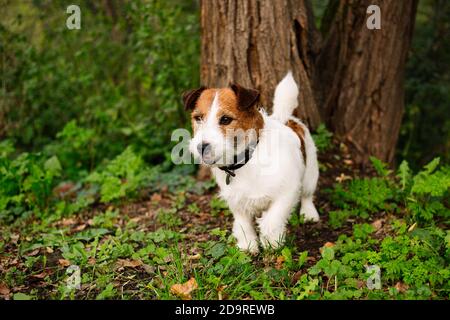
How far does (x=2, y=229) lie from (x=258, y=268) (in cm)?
292

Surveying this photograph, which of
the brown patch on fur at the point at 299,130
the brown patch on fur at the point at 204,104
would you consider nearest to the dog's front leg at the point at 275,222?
the brown patch on fur at the point at 299,130

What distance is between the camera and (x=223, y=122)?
11.8ft

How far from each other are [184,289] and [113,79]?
5211 mm

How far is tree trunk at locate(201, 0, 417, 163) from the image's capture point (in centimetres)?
513

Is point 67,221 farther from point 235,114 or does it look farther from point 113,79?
point 113,79

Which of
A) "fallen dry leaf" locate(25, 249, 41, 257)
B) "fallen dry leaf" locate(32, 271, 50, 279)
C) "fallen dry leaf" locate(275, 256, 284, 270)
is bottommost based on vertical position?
"fallen dry leaf" locate(25, 249, 41, 257)

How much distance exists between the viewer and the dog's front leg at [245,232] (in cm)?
407

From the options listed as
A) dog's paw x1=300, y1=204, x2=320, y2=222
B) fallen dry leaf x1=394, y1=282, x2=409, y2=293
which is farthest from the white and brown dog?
fallen dry leaf x1=394, y1=282, x2=409, y2=293

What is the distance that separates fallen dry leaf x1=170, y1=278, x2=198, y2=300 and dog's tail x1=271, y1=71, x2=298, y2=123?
189 cm

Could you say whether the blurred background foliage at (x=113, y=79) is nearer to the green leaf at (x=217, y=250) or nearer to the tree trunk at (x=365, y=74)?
the tree trunk at (x=365, y=74)

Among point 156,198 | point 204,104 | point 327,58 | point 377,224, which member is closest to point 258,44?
point 327,58

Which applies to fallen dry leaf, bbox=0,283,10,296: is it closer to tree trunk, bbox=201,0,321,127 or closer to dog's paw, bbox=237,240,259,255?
dog's paw, bbox=237,240,259,255
